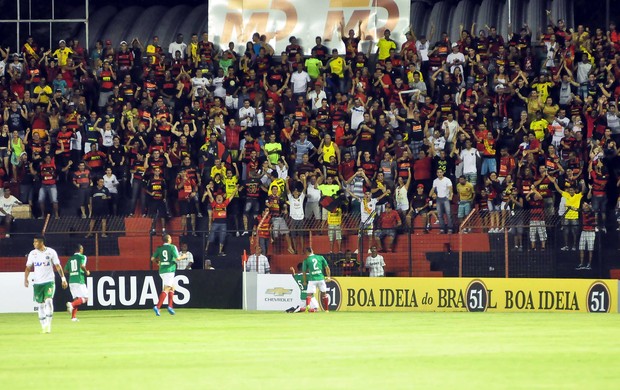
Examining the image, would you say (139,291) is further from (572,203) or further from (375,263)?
(572,203)

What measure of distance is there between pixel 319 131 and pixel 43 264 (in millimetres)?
13723

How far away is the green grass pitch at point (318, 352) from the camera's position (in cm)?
1642

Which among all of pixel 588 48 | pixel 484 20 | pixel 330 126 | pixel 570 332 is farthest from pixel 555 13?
pixel 570 332

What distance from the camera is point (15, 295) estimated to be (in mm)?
35500

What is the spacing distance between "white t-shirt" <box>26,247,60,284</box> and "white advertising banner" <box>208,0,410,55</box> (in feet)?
62.0

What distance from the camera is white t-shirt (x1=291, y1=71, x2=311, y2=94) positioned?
133 feet

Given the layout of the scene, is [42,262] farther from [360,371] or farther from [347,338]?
[360,371]

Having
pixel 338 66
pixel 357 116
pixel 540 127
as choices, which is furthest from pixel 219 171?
pixel 540 127

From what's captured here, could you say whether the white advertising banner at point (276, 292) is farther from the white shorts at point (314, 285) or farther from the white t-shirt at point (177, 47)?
the white t-shirt at point (177, 47)

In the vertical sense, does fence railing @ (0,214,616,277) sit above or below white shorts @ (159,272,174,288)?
above

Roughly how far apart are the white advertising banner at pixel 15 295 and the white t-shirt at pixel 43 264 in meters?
8.36

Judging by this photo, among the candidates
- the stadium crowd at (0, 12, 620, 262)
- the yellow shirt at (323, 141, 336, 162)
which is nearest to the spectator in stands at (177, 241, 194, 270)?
the stadium crowd at (0, 12, 620, 262)

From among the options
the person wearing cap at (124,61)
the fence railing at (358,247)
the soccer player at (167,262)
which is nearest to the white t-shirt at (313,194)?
the fence railing at (358,247)

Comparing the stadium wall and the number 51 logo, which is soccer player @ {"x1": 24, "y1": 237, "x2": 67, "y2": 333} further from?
the number 51 logo
